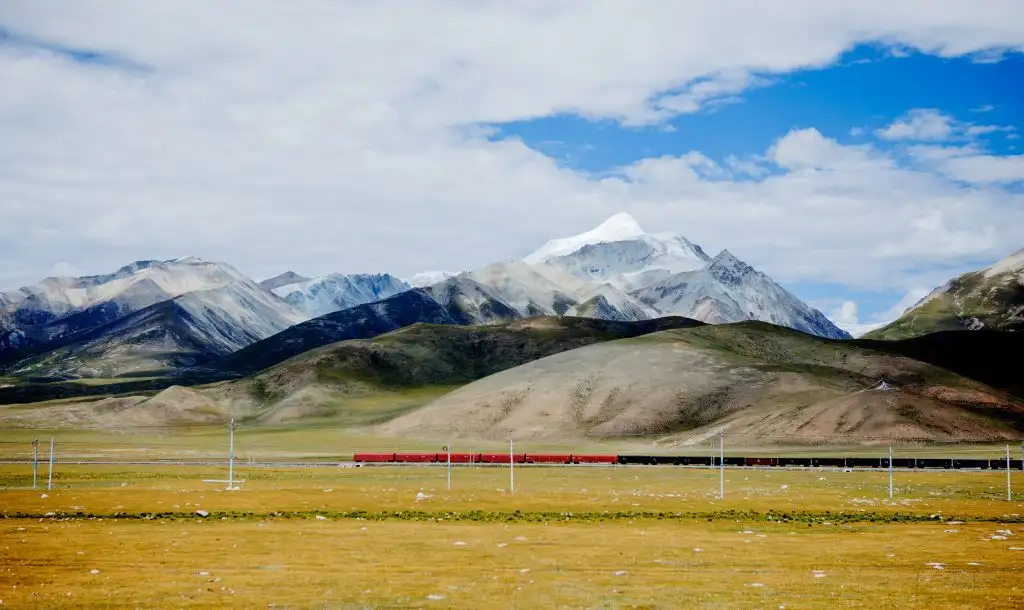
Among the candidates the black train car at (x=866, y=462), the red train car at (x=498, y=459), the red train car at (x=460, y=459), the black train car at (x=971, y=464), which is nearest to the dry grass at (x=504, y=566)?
the black train car at (x=971, y=464)

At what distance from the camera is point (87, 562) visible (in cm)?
3369

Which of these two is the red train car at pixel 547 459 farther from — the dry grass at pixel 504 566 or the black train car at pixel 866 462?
the dry grass at pixel 504 566

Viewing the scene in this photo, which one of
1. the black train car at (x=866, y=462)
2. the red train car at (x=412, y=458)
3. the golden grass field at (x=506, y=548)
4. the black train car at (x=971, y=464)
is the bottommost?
the black train car at (x=866, y=462)

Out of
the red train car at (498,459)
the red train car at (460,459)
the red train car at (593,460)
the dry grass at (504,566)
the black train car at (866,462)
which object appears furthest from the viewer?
the red train car at (593,460)

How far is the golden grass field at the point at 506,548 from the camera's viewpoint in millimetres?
27656

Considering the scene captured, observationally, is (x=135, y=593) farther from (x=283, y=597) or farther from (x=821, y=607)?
(x=821, y=607)

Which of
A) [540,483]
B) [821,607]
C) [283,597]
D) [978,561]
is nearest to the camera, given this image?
[821,607]

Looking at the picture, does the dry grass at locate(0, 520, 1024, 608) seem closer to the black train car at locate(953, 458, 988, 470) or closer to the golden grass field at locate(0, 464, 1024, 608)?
the golden grass field at locate(0, 464, 1024, 608)

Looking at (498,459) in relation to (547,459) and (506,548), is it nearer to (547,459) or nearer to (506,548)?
(547,459)

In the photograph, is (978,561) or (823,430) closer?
(978,561)

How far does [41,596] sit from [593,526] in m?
24.5

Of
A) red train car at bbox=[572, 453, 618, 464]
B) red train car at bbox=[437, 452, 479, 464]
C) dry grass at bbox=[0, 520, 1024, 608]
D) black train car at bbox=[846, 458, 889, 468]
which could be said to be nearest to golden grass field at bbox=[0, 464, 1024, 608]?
dry grass at bbox=[0, 520, 1024, 608]

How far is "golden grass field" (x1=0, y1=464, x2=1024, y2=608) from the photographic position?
27656mm

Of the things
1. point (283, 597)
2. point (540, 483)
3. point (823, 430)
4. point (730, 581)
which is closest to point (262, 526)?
point (283, 597)
